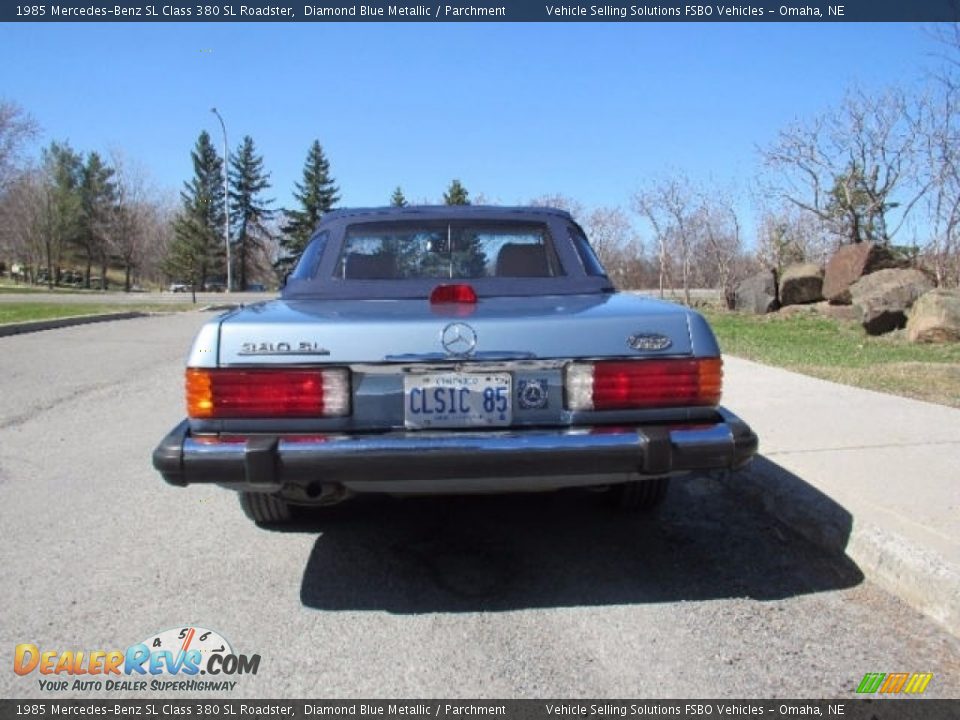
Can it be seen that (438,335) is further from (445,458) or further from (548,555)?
(548,555)

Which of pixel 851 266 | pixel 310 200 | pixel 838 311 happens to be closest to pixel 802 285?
pixel 851 266

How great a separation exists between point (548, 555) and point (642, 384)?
42.4 inches

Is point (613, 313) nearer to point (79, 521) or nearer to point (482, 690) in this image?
point (482, 690)

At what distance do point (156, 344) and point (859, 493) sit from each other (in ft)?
39.7

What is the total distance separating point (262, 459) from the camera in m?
2.57

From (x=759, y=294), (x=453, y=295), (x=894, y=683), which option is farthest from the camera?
(x=759, y=294)

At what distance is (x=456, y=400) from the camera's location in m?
2.70

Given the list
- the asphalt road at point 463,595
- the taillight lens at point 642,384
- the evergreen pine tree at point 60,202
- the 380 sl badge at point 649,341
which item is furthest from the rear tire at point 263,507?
the evergreen pine tree at point 60,202

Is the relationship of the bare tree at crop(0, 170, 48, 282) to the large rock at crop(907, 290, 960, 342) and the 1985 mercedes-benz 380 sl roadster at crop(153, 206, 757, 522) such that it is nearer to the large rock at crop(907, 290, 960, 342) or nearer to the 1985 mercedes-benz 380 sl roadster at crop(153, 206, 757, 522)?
the large rock at crop(907, 290, 960, 342)

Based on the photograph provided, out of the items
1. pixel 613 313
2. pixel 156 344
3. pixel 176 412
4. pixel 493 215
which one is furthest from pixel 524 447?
pixel 156 344

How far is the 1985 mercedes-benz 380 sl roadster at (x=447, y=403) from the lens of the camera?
2.60 meters

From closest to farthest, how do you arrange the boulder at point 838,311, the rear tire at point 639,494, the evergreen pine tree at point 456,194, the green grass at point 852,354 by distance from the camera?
the rear tire at point 639,494, the green grass at point 852,354, the boulder at point 838,311, the evergreen pine tree at point 456,194

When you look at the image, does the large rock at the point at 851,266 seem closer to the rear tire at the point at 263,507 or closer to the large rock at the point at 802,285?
the large rock at the point at 802,285

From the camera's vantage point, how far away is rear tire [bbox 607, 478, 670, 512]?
12.0 feet
